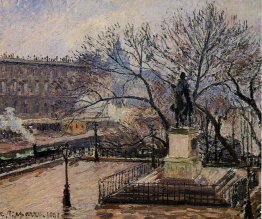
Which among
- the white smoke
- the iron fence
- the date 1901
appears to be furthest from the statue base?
the white smoke

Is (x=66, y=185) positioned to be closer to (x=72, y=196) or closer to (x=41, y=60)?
(x=72, y=196)

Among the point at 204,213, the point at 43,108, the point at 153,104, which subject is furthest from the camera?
the point at 43,108

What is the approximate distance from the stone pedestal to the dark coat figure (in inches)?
4.9

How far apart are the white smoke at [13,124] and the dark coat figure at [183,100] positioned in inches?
57.6

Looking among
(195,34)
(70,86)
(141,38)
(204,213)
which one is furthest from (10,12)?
(204,213)

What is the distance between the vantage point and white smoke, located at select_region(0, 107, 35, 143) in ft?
19.3

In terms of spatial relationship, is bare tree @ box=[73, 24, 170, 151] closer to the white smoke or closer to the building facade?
the building facade

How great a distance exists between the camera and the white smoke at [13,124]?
19.3ft

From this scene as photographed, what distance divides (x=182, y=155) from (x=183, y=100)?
581 millimetres

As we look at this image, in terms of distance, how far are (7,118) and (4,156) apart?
37cm

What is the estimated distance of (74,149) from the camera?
5.81 metres

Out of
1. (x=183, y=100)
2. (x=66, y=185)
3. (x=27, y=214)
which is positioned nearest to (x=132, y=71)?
(x=183, y=100)

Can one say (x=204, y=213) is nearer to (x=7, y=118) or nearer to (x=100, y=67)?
(x=100, y=67)

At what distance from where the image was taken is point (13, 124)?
593cm
